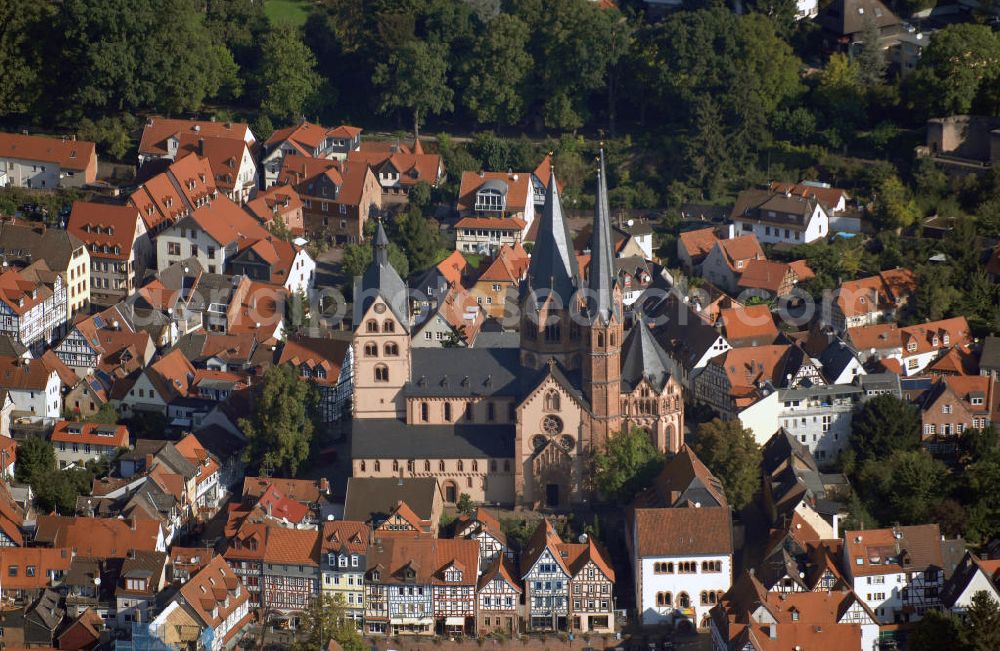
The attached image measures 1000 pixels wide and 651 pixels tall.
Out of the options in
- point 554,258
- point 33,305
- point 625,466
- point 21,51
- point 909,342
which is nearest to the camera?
point 625,466

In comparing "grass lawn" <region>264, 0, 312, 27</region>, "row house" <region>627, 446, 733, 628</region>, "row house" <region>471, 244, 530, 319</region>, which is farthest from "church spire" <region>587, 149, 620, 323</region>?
"grass lawn" <region>264, 0, 312, 27</region>

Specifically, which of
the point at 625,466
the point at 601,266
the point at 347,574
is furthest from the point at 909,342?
the point at 347,574

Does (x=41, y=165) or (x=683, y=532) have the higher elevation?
(x=41, y=165)

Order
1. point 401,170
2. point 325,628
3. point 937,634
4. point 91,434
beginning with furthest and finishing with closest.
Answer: point 401,170, point 91,434, point 325,628, point 937,634

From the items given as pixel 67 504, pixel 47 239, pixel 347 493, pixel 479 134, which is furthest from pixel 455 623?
pixel 479 134

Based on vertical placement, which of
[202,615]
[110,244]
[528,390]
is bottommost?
[202,615]

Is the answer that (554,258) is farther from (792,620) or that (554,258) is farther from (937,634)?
(937,634)
